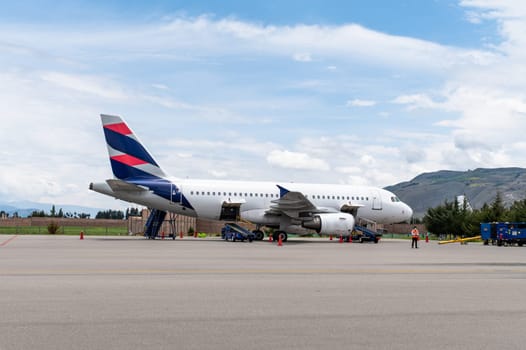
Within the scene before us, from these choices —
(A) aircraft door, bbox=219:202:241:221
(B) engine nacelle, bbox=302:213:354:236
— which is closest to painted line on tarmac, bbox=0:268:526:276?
(B) engine nacelle, bbox=302:213:354:236

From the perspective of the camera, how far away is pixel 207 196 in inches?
1636

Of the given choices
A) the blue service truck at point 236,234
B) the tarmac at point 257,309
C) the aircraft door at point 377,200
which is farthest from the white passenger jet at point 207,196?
the tarmac at point 257,309

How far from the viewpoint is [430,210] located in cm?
8675

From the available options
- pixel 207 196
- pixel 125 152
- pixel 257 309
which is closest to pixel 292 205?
pixel 207 196

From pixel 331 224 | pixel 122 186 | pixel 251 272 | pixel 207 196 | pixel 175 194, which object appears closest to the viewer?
pixel 251 272

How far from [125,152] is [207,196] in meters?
5.78

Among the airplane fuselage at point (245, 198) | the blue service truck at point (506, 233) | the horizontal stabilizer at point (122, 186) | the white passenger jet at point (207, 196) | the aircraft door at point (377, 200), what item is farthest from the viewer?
the aircraft door at point (377, 200)

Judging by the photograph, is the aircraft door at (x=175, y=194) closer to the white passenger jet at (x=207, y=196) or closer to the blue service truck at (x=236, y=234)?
the white passenger jet at (x=207, y=196)

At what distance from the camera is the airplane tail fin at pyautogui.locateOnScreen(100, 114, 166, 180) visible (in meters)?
40.5

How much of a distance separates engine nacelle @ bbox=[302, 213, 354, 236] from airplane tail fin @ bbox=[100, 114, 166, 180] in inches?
406

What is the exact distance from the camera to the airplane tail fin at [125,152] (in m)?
40.5

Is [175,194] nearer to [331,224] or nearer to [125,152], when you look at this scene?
[125,152]

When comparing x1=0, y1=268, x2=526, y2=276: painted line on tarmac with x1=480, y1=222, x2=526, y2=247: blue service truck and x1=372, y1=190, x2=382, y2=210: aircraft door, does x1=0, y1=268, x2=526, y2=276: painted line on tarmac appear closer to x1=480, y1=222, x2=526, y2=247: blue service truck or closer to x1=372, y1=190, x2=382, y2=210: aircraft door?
x1=372, y1=190, x2=382, y2=210: aircraft door

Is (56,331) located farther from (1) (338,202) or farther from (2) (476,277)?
(1) (338,202)
